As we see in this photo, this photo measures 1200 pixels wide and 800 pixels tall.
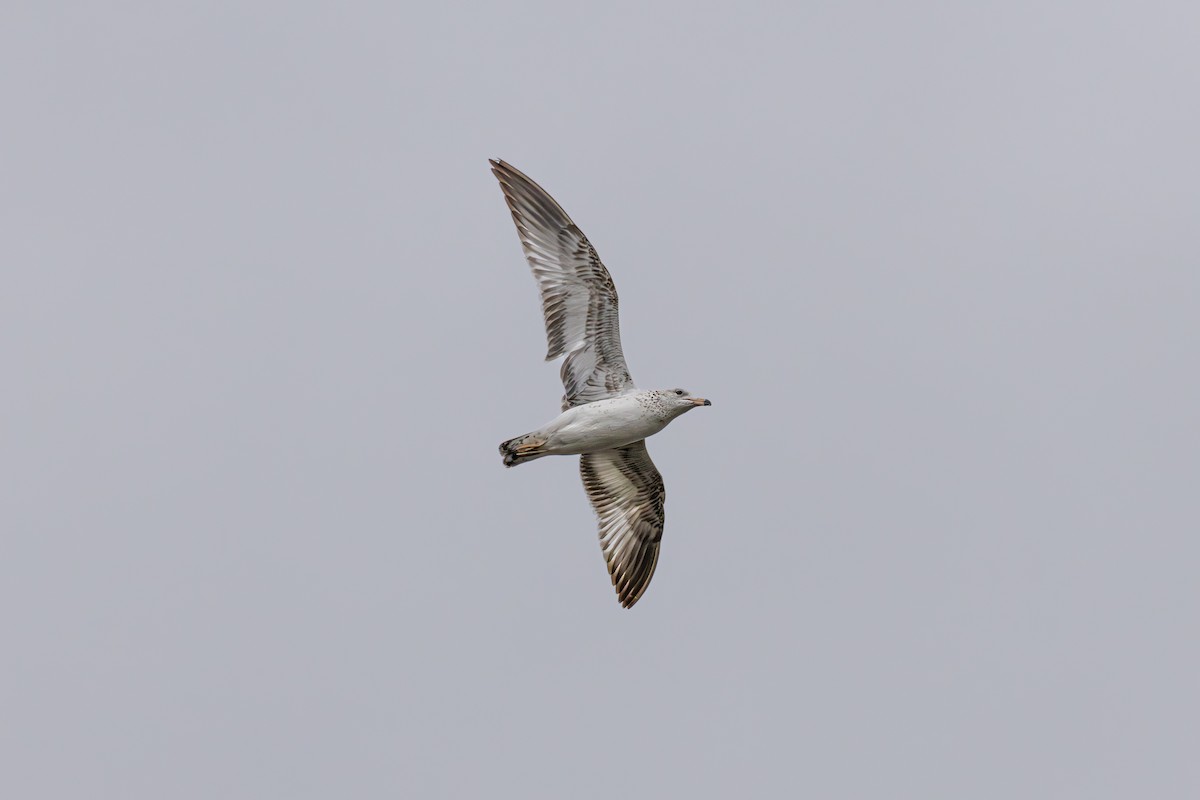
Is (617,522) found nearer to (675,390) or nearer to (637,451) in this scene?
(637,451)

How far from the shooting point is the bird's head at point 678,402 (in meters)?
25.6

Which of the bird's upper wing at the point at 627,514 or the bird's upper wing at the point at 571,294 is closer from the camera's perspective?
the bird's upper wing at the point at 571,294

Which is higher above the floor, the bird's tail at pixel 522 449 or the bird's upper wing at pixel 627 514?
the bird's tail at pixel 522 449

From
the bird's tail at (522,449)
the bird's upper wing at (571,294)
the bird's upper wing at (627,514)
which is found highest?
the bird's upper wing at (571,294)

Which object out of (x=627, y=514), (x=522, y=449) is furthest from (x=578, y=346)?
(x=627, y=514)

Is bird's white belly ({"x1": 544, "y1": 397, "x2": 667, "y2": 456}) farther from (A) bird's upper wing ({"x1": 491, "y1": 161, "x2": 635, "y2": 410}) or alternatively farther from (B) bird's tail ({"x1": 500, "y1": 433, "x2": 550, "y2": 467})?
(A) bird's upper wing ({"x1": 491, "y1": 161, "x2": 635, "y2": 410})

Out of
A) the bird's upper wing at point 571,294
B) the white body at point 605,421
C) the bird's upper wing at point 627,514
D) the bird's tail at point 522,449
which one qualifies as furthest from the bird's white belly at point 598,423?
the bird's upper wing at point 627,514

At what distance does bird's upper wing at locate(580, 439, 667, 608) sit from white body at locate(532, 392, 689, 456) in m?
2.25

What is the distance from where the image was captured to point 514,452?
25.6 meters

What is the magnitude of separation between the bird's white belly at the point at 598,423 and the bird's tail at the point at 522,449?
14 centimetres

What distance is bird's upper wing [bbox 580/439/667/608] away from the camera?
2795 cm

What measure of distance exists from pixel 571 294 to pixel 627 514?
Result: 4.28 m

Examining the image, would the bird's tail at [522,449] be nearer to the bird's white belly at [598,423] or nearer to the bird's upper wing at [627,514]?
the bird's white belly at [598,423]

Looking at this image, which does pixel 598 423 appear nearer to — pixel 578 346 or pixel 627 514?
pixel 578 346
